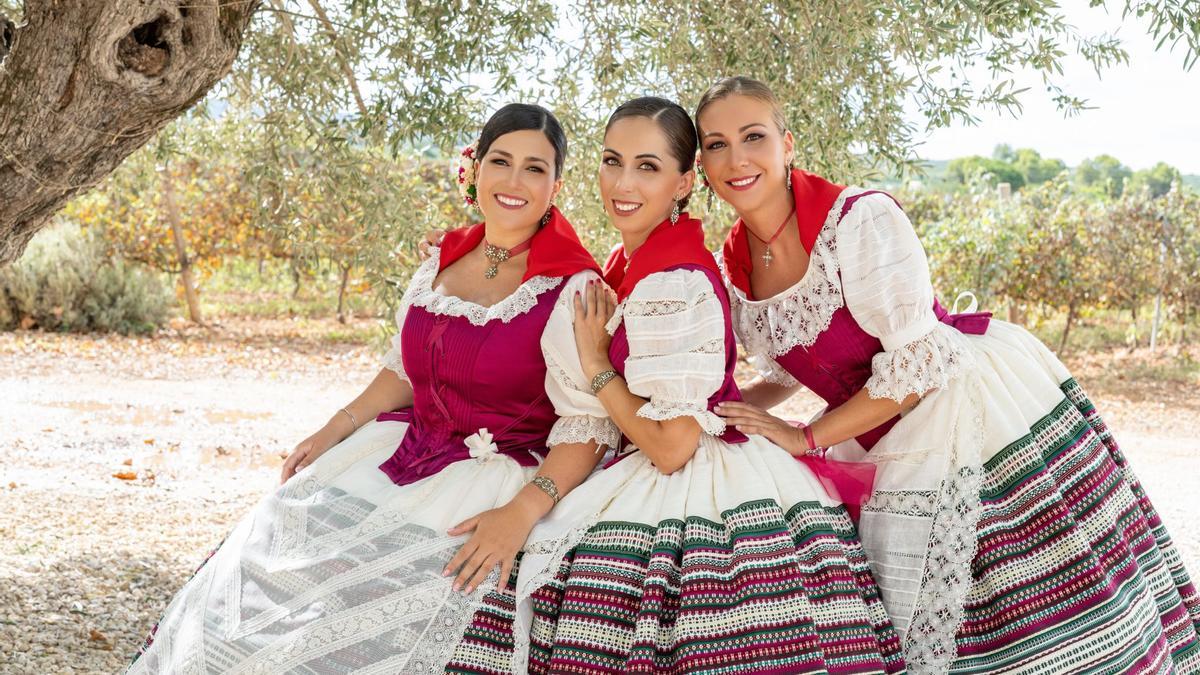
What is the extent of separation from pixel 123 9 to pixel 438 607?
1802 millimetres

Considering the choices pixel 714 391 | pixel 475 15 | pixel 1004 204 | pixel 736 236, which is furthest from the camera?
pixel 1004 204

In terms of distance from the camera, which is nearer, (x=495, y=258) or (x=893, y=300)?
(x=893, y=300)

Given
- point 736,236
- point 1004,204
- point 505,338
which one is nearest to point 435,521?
point 505,338

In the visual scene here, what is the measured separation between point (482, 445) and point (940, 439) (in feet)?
3.75

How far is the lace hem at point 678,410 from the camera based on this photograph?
253 cm

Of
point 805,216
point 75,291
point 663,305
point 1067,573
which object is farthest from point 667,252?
point 75,291

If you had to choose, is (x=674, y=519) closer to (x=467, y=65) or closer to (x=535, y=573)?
(x=535, y=573)

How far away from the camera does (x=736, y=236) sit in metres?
3.02

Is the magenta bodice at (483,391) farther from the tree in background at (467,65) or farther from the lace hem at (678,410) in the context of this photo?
the tree in background at (467,65)

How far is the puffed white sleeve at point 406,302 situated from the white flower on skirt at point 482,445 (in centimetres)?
46

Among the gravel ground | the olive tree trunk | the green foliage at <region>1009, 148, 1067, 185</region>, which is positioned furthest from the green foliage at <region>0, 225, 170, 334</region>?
the green foliage at <region>1009, 148, 1067, 185</region>

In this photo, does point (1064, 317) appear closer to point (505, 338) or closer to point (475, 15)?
point (475, 15)

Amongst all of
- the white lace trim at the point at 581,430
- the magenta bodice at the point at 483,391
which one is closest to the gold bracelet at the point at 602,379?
the white lace trim at the point at 581,430

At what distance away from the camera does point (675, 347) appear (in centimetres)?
256
